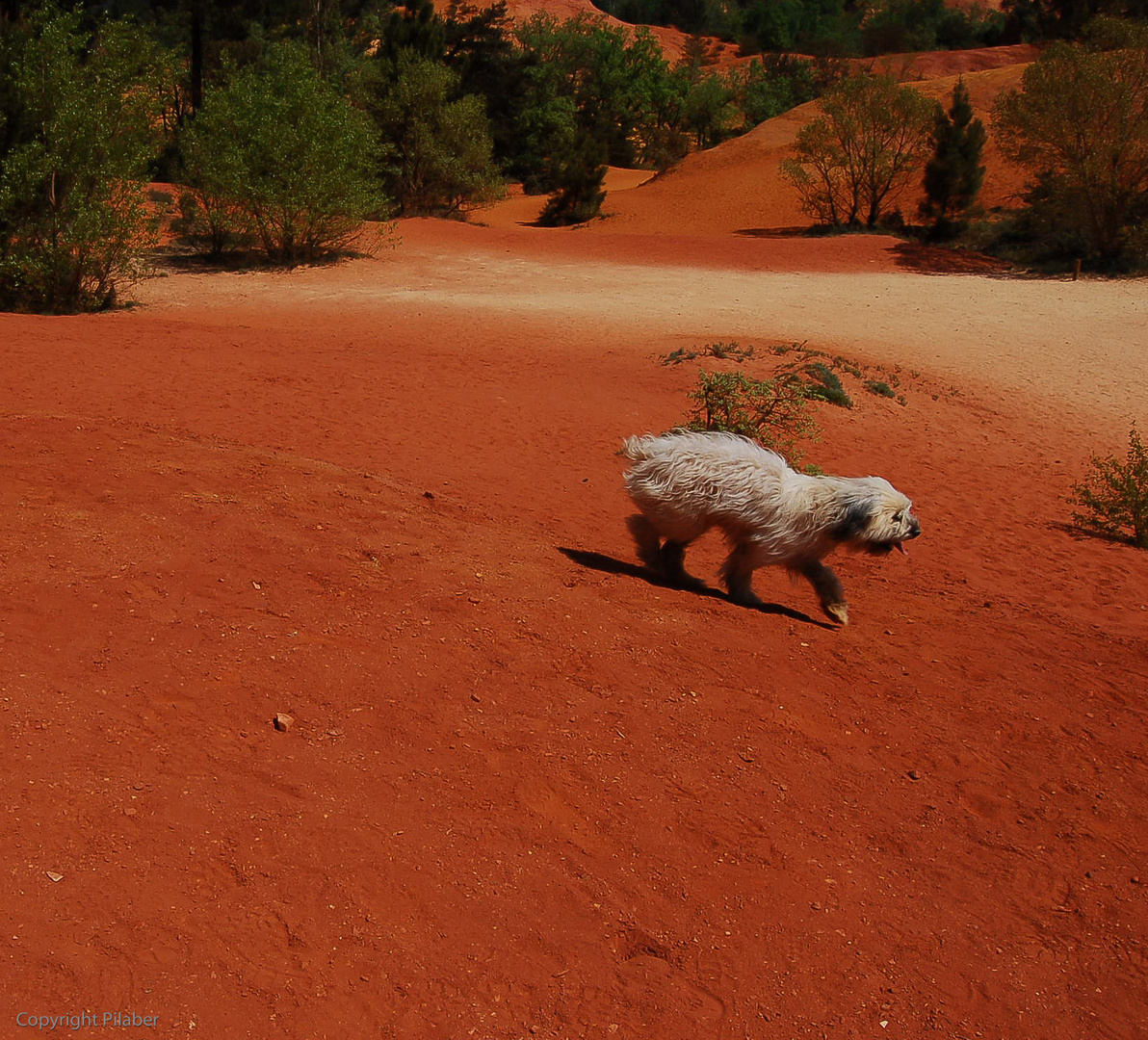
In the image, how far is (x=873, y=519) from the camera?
21.5 feet

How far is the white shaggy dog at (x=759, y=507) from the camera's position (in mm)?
6598

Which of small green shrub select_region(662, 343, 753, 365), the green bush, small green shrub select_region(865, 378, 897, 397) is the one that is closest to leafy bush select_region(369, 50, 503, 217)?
the green bush

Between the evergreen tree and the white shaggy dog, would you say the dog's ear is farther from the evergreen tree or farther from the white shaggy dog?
the evergreen tree

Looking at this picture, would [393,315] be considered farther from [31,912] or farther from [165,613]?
[31,912]

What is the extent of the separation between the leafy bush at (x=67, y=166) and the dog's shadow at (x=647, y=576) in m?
12.8

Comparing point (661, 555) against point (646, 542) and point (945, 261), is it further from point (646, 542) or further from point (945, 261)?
point (945, 261)

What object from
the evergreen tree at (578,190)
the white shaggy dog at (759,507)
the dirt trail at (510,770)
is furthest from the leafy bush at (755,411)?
the evergreen tree at (578,190)

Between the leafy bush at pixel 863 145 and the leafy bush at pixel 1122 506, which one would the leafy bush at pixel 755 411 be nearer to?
the leafy bush at pixel 1122 506

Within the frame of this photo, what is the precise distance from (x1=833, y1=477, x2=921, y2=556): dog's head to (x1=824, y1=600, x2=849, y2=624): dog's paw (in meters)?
0.43

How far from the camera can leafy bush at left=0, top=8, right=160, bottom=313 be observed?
628 inches

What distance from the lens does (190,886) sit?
336cm

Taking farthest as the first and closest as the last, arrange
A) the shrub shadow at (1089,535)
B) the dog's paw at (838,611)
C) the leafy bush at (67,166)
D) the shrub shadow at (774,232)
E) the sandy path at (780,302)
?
1. the shrub shadow at (774,232)
2. the sandy path at (780,302)
3. the leafy bush at (67,166)
4. the shrub shadow at (1089,535)
5. the dog's paw at (838,611)

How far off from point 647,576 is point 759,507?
1.09 m

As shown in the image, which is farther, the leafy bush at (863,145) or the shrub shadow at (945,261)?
the leafy bush at (863,145)
